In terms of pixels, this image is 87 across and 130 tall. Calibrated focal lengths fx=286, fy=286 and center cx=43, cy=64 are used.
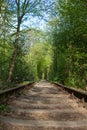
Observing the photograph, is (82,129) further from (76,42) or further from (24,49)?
(24,49)

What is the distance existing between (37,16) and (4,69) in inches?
309

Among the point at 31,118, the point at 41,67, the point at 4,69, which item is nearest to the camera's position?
the point at 31,118

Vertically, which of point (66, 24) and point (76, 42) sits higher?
point (66, 24)

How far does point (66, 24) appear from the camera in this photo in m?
26.9

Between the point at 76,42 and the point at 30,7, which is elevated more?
the point at 30,7

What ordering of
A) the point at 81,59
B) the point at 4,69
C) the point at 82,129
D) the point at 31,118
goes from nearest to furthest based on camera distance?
the point at 82,129 → the point at 31,118 → the point at 81,59 → the point at 4,69

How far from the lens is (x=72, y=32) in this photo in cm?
2359

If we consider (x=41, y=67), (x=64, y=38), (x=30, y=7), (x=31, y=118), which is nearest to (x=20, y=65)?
(x=64, y=38)

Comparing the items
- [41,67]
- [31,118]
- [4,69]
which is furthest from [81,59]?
[41,67]

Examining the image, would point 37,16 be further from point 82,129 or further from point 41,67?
point 41,67

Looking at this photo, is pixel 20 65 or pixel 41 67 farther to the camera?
pixel 41 67

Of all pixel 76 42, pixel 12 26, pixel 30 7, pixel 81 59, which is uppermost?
pixel 30 7

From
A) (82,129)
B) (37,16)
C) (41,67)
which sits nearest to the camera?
(82,129)

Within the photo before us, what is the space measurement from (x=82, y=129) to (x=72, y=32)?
18.9 metres
